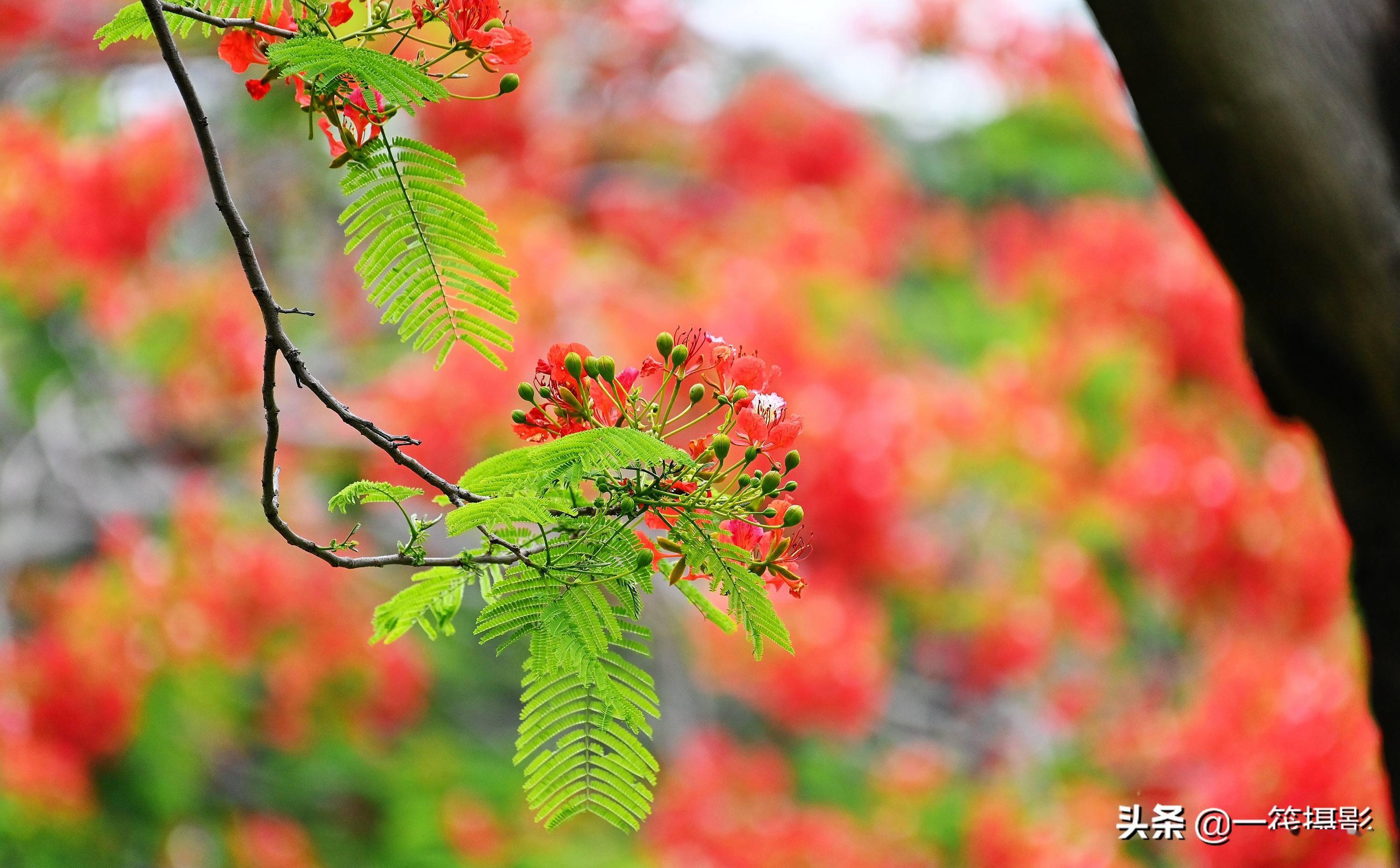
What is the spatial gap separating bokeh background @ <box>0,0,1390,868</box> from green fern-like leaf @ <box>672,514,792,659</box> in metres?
2.63

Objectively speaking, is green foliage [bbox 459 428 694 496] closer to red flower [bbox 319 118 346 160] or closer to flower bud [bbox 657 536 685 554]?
flower bud [bbox 657 536 685 554]

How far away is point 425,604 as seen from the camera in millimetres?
807

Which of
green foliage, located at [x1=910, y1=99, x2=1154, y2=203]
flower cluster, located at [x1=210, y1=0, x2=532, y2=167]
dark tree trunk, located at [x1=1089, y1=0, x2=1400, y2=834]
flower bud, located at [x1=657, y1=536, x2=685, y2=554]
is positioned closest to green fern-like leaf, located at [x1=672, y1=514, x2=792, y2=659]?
flower bud, located at [x1=657, y1=536, x2=685, y2=554]

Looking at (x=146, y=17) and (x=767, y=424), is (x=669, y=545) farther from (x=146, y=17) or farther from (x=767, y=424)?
(x=146, y=17)

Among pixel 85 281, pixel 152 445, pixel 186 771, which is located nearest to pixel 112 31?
pixel 186 771

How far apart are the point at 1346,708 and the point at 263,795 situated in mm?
3226

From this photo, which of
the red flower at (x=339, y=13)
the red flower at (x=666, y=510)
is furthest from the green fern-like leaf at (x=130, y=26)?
the red flower at (x=666, y=510)

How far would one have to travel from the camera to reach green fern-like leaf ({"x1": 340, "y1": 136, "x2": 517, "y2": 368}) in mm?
880

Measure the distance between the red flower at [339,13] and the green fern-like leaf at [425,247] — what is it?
3.5 inches

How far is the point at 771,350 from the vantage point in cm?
402

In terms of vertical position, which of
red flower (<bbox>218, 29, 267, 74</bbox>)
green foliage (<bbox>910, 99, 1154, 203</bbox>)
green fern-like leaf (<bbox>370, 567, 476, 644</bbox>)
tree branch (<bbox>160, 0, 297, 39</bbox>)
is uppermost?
green foliage (<bbox>910, 99, 1154, 203</bbox>)

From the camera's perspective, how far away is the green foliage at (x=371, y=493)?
81 cm

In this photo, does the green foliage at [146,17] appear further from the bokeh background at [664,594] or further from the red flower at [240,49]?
the bokeh background at [664,594]

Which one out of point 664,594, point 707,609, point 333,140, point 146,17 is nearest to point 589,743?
point 707,609
